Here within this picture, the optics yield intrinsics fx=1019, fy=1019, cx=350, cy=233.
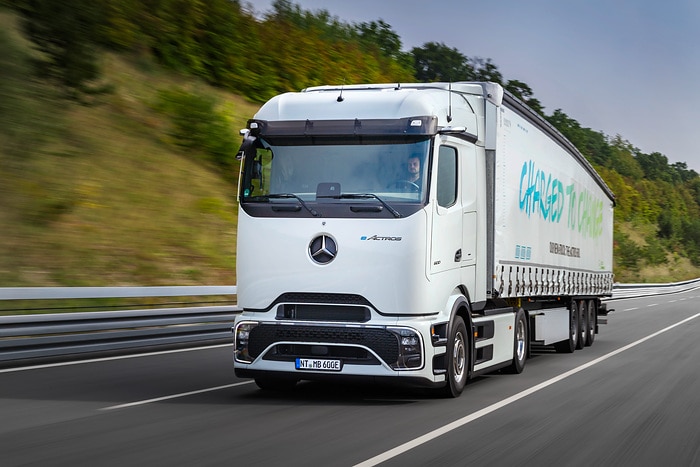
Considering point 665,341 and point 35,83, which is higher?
point 35,83

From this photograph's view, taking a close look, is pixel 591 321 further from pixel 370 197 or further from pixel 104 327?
pixel 370 197

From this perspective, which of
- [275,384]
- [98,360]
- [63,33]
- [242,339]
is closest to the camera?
[242,339]

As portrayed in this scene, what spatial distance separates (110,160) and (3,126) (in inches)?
264

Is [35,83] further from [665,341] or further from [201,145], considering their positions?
[665,341]

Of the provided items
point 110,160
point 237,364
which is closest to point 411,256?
point 237,364

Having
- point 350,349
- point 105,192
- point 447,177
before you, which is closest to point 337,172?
point 447,177

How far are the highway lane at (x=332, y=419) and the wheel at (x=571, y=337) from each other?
150 inches

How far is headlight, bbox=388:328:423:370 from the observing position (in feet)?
33.3

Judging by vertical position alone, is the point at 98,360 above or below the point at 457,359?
below

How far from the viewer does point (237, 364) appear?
1067cm

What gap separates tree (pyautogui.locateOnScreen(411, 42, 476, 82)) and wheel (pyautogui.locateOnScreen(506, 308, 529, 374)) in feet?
277

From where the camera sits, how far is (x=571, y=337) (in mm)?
18562

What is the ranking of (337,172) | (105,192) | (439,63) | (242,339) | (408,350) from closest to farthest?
(408,350)
(337,172)
(242,339)
(105,192)
(439,63)

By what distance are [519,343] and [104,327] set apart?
5.96m
